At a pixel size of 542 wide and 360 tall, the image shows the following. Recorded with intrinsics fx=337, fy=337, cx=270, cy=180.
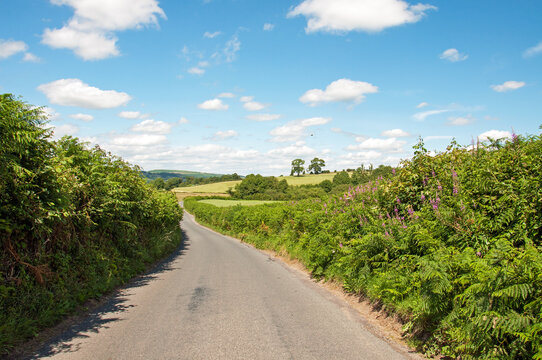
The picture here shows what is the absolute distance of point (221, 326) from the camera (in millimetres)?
6145

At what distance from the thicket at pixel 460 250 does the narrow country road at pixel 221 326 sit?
878mm

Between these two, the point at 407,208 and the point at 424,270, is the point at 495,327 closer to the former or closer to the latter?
the point at 424,270

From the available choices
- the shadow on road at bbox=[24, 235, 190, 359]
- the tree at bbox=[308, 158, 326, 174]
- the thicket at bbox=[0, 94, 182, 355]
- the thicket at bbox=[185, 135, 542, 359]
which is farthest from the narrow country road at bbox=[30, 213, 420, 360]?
the tree at bbox=[308, 158, 326, 174]

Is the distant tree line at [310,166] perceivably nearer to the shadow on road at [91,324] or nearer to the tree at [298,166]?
the tree at [298,166]

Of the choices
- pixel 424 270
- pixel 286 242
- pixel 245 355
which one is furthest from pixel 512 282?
pixel 286 242

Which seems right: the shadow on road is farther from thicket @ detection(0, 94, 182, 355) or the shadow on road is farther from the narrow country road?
thicket @ detection(0, 94, 182, 355)

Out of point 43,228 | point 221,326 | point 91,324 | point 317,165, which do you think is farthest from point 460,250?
point 317,165

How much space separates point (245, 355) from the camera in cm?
488

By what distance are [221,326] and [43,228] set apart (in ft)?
12.8

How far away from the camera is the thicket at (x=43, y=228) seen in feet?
18.1

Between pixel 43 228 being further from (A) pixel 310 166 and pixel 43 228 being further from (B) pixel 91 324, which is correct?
(A) pixel 310 166

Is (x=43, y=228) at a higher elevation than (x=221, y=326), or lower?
higher

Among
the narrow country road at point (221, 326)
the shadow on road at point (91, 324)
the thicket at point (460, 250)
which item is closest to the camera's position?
the thicket at point (460, 250)

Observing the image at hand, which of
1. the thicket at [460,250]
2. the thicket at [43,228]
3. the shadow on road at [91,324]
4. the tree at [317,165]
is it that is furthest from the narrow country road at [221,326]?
the tree at [317,165]
